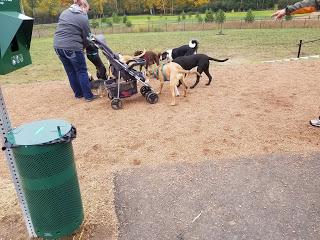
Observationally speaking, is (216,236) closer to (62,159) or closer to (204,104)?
(62,159)

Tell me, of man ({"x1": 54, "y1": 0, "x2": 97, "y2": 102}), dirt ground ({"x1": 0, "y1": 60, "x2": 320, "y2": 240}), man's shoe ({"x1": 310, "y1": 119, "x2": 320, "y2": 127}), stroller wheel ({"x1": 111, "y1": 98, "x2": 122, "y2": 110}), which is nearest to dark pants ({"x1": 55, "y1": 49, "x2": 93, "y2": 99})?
man ({"x1": 54, "y1": 0, "x2": 97, "y2": 102})

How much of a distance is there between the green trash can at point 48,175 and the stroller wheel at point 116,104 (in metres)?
3.71

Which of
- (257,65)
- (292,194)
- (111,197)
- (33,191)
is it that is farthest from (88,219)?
(257,65)

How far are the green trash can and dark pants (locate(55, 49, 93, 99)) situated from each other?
158 inches

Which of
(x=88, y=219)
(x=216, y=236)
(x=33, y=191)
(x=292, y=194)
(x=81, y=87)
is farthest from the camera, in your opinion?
(x=81, y=87)

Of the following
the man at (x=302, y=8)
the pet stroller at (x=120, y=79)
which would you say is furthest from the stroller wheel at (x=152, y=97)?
the man at (x=302, y=8)

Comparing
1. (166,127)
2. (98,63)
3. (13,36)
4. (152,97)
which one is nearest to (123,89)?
(152,97)

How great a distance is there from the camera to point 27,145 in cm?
265

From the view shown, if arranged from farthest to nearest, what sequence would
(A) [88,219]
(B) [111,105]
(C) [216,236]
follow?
(B) [111,105], (A) [88,219], (C) [216,236]

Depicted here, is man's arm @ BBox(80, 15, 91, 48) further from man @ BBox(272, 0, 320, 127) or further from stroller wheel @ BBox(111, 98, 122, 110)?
man @ BBox(272, 0, 320, 127)

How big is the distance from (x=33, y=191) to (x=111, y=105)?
4138mm

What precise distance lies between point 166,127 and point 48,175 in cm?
325

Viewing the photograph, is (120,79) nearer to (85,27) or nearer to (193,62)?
(85,27)

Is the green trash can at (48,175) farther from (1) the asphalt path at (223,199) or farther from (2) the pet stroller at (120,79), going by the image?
(2) the pet stroller at (120,79)
